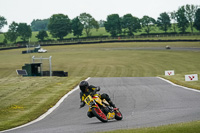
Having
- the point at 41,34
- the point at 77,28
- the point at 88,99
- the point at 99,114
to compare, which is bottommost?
the point at 99,114

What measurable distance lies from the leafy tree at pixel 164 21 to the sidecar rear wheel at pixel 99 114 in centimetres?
15823

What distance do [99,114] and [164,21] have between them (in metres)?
159

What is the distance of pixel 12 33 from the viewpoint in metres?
154

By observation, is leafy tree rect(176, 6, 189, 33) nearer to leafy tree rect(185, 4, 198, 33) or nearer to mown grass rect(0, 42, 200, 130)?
leafy tree rect(185, 4, 198, 33)

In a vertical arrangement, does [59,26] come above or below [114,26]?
above

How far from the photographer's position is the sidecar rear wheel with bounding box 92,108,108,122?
11.3 m

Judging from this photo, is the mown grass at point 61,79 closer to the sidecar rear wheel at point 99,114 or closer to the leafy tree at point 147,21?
the sidecar rear wheel at point 99,114

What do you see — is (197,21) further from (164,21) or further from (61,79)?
(61,79)

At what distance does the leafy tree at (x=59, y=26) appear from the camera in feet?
522

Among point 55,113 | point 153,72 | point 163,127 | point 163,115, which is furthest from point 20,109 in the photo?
point 153,72

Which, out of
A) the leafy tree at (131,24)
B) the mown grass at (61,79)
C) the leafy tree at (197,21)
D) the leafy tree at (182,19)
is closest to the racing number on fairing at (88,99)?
the mown grass at (61,79)

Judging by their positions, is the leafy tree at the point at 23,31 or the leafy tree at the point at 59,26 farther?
the leafy tree at the point at 23,31

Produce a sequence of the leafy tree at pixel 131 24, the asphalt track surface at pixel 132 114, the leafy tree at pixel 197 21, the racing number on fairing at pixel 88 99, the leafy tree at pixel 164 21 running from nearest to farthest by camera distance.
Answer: the asphalt track surface at pixel 132 114 → the racing number on fairing at pixel 88 99 → the leafy tree at pixel 197 21 → the leafy tree at pixel 131 24 → the leafy tree at pixel 164 21

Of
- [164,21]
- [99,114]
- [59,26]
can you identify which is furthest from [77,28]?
[99,114]
